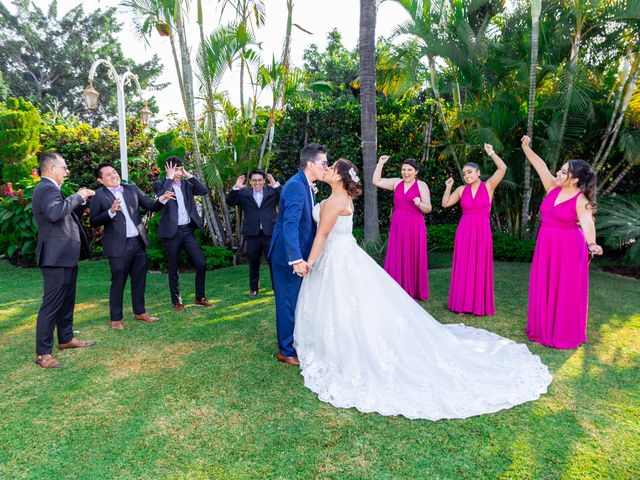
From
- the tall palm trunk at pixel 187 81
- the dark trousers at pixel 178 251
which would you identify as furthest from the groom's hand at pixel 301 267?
the tall palm trunk at pixel 187 81

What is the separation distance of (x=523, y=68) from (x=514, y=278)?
402cm

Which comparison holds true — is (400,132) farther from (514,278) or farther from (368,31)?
(514,278)

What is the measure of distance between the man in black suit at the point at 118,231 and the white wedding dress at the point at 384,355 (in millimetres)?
2399

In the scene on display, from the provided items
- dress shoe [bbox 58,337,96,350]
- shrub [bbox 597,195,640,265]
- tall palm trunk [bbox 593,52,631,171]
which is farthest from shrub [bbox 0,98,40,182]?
tall palm trunk [bbox 593,52,631,171]

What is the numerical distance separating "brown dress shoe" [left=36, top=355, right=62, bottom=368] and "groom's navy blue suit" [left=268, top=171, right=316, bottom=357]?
7.17 feet

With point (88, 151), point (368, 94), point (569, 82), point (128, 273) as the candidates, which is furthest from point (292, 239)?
point (88, 151)

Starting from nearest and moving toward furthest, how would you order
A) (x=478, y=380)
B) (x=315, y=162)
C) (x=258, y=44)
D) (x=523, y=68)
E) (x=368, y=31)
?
(x=478, y=380)
(x=315, y=162)
(x=368, y=31)
(x=523, y=68)
(x=258, y=44)

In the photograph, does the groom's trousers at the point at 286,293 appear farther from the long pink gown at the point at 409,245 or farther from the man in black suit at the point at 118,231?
the long pink gown at the point at 409,245

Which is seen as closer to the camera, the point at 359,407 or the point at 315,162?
the point at 359,407

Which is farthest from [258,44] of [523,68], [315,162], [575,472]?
[575,472]

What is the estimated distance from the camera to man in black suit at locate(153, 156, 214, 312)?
5785 millimetres

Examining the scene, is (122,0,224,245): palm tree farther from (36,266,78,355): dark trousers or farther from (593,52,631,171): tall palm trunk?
(593,52,631,171): tall palm trunk

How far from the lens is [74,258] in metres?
4.23

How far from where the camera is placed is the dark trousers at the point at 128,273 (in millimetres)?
5082
